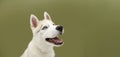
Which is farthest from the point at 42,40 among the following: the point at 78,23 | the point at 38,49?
the point at 78,23

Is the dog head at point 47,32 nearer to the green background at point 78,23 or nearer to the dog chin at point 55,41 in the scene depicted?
the dog chin at point 55,41

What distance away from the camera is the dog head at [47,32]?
1247mm

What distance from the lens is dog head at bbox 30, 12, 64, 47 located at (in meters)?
1.25

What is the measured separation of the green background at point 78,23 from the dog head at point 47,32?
0.72m

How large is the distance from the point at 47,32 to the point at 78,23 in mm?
809

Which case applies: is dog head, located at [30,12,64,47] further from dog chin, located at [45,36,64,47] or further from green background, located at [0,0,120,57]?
green background, located at [0,0,120,57]

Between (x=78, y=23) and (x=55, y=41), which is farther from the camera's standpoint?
(x=78, y=23)

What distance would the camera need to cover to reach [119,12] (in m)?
2.02

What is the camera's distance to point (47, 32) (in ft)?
4.20

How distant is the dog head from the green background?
0.72 m

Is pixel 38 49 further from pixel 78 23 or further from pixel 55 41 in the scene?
pixel 78 23

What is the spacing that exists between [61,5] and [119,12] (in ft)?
1.57

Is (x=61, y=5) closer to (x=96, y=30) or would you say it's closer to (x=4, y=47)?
(x=96, y=30)

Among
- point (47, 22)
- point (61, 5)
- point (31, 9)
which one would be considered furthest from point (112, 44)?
point (47, 22)
